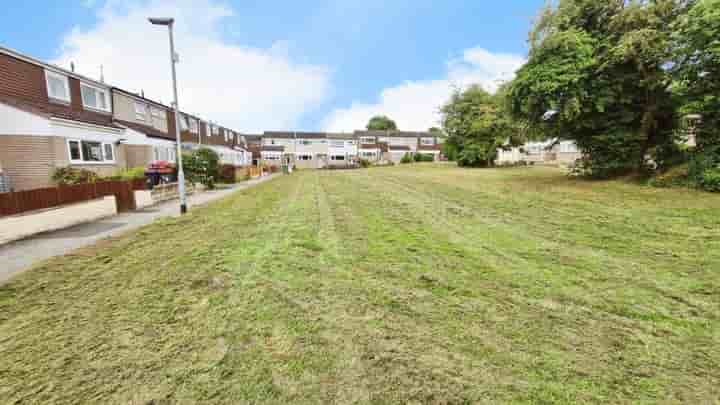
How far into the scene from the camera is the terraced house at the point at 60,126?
13148 millimetres

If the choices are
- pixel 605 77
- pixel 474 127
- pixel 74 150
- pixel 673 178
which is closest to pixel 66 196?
pixel 74 150

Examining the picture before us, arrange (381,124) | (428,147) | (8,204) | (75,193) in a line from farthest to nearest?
(381,124), (428,147), (75,193), (8,204)

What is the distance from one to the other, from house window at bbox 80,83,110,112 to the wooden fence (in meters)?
11.8

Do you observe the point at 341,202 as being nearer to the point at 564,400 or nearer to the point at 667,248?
→ the point at 667,248

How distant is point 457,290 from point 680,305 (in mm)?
2461

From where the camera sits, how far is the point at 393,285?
412 cm

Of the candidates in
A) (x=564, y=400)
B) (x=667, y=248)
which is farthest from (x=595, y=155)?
(x=564, y=400)

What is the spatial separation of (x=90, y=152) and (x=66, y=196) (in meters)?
10.2

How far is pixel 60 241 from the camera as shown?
7039 millimetres

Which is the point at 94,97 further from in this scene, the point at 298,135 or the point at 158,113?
the point at 298,135

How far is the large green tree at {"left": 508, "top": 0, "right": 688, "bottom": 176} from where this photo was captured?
11.6 metres

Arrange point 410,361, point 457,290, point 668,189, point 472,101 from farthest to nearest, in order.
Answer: point 472,101, point 668,189, point 457,290, point 410,361

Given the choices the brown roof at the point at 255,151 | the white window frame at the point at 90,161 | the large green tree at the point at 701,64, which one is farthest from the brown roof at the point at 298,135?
the large green tree at the point at 701,64

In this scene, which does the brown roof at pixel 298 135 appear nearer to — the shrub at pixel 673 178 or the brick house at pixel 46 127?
the brick house at pixel 46 127
